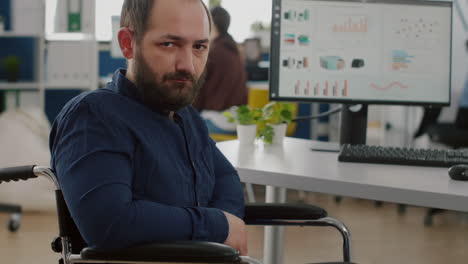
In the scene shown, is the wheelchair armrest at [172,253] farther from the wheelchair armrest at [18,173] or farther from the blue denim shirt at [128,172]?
the wheelchair armrest at [18,173]

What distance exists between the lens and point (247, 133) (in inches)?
94.1

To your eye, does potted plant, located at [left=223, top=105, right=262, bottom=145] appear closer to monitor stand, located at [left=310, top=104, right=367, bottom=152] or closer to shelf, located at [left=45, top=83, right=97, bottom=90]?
→ monitor stand, located at [left=310, top=104, right=367, bottom=152]

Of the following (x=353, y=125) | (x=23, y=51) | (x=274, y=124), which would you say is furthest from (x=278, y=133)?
(x=23, y=51)

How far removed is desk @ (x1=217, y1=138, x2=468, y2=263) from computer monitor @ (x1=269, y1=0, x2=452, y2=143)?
0.24 meters

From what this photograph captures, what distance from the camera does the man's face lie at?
4.72ft

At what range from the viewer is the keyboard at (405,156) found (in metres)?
2.00

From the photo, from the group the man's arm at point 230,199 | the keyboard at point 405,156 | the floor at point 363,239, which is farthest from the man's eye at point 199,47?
the floor at point 363,239

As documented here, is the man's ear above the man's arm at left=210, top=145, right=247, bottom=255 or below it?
above

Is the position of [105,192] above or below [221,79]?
below

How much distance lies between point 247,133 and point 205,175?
0.78 m

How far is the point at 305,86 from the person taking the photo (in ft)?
7.72

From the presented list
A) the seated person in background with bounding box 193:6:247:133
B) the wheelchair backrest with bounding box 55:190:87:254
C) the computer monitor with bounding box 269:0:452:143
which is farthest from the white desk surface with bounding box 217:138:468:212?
the seated person in background with bounding box 193:6:247:133

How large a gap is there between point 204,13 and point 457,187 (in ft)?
2.40

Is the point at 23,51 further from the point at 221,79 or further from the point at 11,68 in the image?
the point at 221,79
